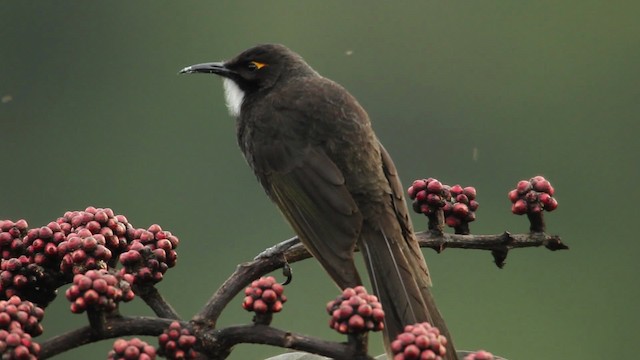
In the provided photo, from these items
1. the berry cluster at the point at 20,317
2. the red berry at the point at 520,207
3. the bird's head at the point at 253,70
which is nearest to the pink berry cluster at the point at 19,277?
the berry cluster at the point at 20,317

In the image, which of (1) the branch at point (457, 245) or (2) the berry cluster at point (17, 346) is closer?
(2) the berry cluster at point (17, 346)

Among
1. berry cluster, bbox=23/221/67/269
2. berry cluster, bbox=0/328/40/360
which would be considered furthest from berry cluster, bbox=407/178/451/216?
berry cluster, bbox=0/328/40/360

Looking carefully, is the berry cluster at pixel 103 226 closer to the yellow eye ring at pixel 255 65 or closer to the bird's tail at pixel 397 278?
the bird's tail at pixel 397 278

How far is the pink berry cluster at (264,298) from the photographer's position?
2621 mm

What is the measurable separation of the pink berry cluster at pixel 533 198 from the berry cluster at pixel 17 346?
1566 millimetres

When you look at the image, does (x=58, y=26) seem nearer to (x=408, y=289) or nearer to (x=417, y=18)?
(x=417, y=18)

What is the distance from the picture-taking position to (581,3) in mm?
16078

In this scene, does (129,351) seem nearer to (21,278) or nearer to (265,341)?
(265,341)

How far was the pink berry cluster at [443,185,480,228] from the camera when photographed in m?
3.55

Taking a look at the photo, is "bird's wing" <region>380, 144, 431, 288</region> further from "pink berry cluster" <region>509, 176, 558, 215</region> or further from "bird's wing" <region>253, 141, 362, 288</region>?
"pink berry cluster" <region>509, 176, 558, 215</region>

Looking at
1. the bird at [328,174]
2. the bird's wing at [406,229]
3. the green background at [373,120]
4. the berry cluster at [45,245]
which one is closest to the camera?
the berry cluster at [45,245]

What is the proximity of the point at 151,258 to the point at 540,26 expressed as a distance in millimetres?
13222

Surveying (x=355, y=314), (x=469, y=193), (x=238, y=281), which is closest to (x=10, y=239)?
(x=238, y=281)

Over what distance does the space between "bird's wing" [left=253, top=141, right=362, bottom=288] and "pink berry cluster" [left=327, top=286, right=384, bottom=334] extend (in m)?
1.16
